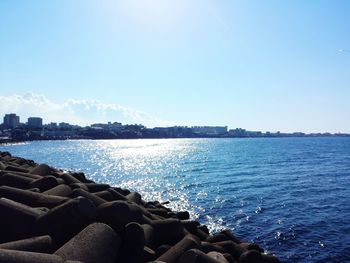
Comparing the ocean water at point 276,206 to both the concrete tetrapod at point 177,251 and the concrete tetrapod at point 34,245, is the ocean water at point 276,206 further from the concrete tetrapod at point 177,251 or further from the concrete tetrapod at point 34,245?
the concrete tetrapod at point 34,245

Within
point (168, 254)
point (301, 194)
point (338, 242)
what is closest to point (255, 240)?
point (338, 242)

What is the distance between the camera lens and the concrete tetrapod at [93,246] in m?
6.98

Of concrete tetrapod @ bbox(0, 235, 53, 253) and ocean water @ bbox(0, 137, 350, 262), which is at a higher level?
concrete tetrapod @ bbox(0, 235, 53, 253)

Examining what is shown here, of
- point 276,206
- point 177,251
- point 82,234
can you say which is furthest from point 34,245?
point 276,206

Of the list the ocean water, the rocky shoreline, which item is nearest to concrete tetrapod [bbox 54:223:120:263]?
the rocky shoreline

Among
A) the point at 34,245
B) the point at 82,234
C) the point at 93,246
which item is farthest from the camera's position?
the point at 82,234

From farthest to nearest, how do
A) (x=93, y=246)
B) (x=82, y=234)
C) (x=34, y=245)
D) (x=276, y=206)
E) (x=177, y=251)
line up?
(x=276, y=206), (x=177, y=251), (x=82, y=234), (x=93, y=246), (x=34, y=245)

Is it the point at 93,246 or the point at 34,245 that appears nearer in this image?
the point at 34,245

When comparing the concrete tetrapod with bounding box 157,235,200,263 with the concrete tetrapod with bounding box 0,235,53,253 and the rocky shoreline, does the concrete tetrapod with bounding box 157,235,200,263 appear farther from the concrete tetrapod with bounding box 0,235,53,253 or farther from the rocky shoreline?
the concrete tetrapod with bounding box 0,235,53,253

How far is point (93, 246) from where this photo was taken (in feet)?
23.9

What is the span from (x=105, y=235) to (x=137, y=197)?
304 inches

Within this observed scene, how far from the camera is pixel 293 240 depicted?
1853 cm

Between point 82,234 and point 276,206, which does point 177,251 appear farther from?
point 276,206

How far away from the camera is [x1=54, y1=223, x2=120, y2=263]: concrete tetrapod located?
22.9 ft
